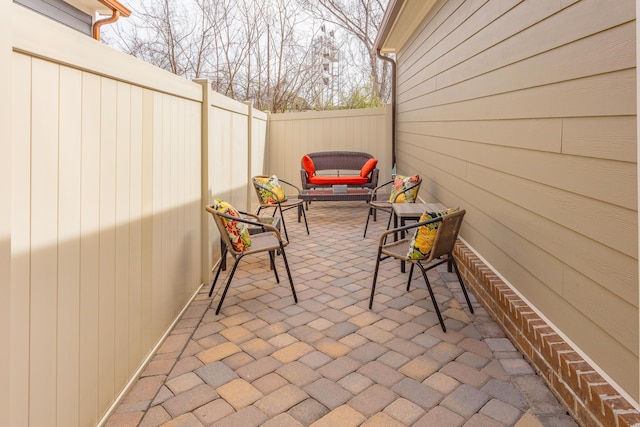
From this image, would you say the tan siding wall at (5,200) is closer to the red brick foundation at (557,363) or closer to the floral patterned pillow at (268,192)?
the red brick foundation at (557,363)

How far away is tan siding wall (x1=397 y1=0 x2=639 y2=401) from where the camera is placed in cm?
170

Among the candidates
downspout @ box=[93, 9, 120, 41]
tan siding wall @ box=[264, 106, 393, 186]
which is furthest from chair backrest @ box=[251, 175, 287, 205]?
downspout @ box=[93, 9, 120, 41]

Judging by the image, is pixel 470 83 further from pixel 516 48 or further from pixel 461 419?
pixel 461 419

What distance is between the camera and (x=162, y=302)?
105 inches

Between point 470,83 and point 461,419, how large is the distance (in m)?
2.74

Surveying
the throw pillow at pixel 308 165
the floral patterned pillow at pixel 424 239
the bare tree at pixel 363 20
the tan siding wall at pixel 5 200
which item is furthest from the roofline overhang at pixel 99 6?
the bare tree at pixel 363 20

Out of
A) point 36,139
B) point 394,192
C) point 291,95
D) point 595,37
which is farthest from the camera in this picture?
point 291,95

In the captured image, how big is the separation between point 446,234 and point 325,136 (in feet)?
20.5

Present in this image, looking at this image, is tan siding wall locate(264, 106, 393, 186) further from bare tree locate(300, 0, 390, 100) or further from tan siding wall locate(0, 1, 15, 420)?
tan siding wall locate(0, 1, 15, 420)

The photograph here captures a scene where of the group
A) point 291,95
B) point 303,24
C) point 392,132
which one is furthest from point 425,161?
point 303,24

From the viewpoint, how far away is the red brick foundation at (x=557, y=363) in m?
1.66

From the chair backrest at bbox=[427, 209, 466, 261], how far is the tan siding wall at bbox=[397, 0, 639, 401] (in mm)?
317

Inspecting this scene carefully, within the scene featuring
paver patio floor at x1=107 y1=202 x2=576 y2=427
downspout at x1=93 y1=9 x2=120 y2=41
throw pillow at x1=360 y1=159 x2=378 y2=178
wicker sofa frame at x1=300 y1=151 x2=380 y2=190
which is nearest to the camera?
paver patio floor at x1=107 y1=202 x2=576 y2=427

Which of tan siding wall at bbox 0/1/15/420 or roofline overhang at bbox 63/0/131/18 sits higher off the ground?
roofline overhang at bbox 63/0/131/18
